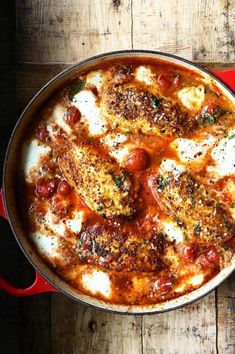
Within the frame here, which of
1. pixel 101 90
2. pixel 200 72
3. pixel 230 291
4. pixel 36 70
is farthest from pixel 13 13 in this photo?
pixel 230 291

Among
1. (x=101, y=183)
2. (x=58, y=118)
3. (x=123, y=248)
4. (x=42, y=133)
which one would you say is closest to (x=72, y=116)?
(x=58, y=118)

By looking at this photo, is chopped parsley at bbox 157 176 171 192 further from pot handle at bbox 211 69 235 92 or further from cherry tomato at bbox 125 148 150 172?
pot handle at bbox 211 69 235 92

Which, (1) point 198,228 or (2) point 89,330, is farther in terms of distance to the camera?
(2) point 89,330

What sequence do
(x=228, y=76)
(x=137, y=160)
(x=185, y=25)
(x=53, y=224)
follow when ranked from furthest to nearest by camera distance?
1. (x=185, y=25)
2. (x=53, y=224)
3. (x=137, y=160)
4. (x=228, y=76)

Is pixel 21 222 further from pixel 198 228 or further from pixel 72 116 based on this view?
pixel 198 228

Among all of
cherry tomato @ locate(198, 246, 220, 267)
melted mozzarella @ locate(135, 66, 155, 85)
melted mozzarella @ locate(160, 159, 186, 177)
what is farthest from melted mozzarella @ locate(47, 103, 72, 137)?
cherry tomato @ locate(198, 246, 220, 267)

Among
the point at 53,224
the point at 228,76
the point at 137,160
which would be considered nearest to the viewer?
the point at 228,76
